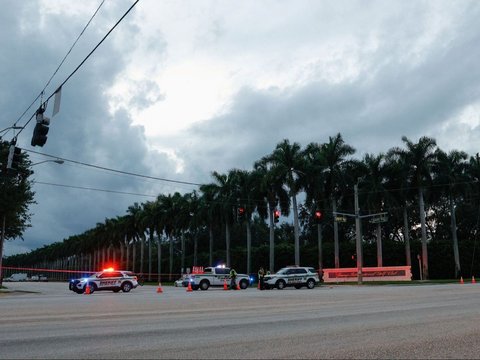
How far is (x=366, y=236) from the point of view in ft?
290

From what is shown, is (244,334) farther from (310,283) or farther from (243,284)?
(243,284)

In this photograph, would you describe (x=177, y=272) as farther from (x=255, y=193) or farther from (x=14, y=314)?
(x=14, y=314)

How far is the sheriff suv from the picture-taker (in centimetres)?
3797


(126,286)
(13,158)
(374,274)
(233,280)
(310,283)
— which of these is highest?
(13,158)

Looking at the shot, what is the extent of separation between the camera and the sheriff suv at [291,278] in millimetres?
37969

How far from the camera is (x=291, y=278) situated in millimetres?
38562

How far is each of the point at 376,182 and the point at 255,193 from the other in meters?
14.9

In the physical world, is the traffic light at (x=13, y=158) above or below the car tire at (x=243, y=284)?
above

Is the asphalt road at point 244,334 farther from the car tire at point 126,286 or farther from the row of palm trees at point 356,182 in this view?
the row of palm trees at point 356,182

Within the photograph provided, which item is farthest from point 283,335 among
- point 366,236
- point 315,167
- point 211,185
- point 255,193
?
point 366,236

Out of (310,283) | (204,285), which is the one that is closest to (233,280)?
(204,285)

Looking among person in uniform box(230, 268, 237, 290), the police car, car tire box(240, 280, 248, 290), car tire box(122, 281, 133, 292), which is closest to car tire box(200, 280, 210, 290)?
person in uniform box(230, 268, 237, 290)

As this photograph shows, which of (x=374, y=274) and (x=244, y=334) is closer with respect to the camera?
(x=244, y=334)

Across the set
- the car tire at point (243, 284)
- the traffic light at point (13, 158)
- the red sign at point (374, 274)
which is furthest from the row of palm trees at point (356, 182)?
the traffic light at point (13, 158)
